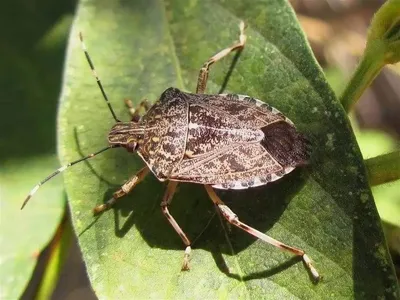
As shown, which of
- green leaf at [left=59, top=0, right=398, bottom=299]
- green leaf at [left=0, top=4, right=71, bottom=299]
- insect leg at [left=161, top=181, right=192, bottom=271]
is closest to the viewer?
green leaf at [left=59, top=0, right=398, bottom=299]

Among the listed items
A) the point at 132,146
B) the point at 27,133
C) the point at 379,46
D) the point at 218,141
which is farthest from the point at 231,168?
the point at 27,133

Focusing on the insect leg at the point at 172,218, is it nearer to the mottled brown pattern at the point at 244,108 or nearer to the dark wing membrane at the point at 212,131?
the dark wing membrane at the point at 212,131

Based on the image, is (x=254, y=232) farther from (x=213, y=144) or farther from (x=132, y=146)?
(x=132, y=146)

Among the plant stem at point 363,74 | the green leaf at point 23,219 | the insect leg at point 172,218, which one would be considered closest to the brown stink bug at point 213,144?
the insect leg at point 172,218

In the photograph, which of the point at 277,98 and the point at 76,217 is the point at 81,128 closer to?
the point at 76,217

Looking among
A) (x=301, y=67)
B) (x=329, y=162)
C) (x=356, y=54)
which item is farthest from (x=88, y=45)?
(x=356, y=54)

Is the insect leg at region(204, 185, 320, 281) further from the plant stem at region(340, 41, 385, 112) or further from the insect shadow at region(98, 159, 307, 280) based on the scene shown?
the plant stem at region(340, 41, 385, 112)

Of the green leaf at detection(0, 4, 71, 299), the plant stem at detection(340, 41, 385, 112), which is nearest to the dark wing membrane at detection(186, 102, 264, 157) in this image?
the plant stem at detection(340, 41, 385, 112)

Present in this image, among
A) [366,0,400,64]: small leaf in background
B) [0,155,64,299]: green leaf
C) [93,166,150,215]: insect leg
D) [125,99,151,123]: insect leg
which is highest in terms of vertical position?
[366,0,400,64]: small leaf in background
